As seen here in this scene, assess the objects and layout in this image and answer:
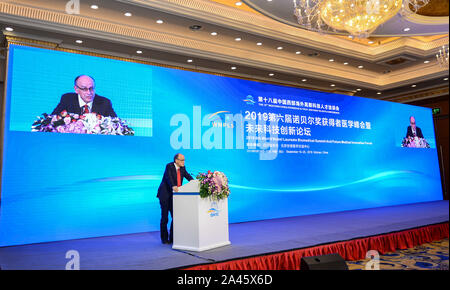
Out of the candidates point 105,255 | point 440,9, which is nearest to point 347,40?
point 440,9

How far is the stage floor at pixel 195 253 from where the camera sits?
11.2ft

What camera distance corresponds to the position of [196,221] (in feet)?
12.4

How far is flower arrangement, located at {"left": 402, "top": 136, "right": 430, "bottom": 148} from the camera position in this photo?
938 cm

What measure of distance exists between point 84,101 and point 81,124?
0.34m

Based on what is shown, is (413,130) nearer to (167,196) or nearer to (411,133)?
(411,133)

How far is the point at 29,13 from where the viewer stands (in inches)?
218

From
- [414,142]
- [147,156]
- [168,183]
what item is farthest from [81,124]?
[414,142]

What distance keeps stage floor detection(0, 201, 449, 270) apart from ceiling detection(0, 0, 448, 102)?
134 inches

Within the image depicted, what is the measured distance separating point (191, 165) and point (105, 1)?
2951 millimetres

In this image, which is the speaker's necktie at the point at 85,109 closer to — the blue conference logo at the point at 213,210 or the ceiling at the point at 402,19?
the blue conference logo at the point at 213,210

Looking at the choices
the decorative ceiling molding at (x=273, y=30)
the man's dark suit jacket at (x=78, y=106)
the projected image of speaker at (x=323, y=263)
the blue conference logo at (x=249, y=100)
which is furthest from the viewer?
the blue conference logo at (x=249, y=100)

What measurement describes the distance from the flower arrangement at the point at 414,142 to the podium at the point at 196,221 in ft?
23.5

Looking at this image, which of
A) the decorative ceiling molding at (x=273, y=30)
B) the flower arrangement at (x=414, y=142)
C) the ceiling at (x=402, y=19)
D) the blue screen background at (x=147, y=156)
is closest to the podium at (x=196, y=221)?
the blue screen background at (x=147, y=156)
